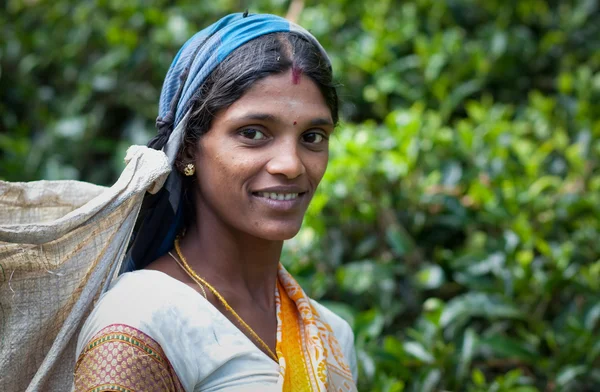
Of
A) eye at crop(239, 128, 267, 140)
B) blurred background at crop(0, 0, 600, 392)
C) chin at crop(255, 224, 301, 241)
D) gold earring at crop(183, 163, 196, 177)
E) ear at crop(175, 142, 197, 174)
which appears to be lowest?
blurred background at crop(0, 0, 600, 392)

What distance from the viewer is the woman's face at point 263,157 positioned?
5.98ft

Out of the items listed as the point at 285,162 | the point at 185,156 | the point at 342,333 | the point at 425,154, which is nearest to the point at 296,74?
the point at 285,162

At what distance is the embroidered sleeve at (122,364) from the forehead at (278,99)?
1.87ft

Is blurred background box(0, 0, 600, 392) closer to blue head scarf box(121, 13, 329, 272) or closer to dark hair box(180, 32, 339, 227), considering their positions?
blue head scarf box(121, 13, 329, 272)

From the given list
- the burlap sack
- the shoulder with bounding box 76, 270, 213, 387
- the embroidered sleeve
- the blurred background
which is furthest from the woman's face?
the blurred background

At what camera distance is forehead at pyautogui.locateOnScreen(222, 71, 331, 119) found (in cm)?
182

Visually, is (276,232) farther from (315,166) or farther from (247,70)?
(247,70)

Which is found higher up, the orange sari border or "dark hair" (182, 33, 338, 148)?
"dark hair" (182, 33, 338, 148)

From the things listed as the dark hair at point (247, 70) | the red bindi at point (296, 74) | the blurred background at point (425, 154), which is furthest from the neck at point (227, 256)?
the blurred background at point (425, 154)

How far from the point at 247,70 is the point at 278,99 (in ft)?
0.33

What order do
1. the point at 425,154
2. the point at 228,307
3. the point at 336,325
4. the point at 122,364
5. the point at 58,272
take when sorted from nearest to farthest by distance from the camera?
1. the point at 122,364
2. the point at 58,272
3. the point at 228,307
4. the point at 336,325
5. the point at 425,154

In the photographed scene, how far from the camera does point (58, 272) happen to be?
1783 millimetres

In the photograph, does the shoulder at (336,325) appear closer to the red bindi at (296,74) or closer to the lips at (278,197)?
the lips at (278,197)

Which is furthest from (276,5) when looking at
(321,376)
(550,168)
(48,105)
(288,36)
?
(321,376)
